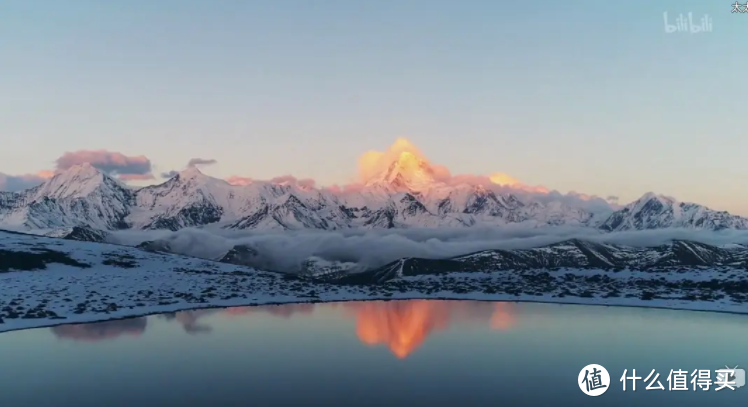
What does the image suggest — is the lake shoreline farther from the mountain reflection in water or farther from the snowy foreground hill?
the mountain reflection in water

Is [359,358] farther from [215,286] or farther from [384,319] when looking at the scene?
[215,286]

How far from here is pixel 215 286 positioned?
71562 mm

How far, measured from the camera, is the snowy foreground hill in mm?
56469

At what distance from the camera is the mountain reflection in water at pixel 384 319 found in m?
40.3

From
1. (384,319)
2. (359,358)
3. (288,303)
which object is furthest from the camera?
(288,303)

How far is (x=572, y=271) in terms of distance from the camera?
96.1 meters

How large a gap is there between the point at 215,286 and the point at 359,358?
43.9 meters

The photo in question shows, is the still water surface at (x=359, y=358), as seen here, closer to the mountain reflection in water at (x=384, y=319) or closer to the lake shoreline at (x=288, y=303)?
the mountain reflection in water at (x=384, y=319)

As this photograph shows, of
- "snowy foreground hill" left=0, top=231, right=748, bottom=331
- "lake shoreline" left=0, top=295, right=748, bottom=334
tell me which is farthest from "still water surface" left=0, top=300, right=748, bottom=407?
"snowy foreground hill" left=0, top=231, right=748, bottom=331

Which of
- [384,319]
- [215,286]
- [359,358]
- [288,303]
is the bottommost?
[384,319]

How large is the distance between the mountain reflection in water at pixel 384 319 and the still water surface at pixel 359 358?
7.1 inches

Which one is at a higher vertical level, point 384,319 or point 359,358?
point 359,358

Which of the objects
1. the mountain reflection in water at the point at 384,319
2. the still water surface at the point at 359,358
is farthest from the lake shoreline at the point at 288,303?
the still water surface at the point at 359,358

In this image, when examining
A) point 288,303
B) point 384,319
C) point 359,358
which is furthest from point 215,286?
point 359,358
